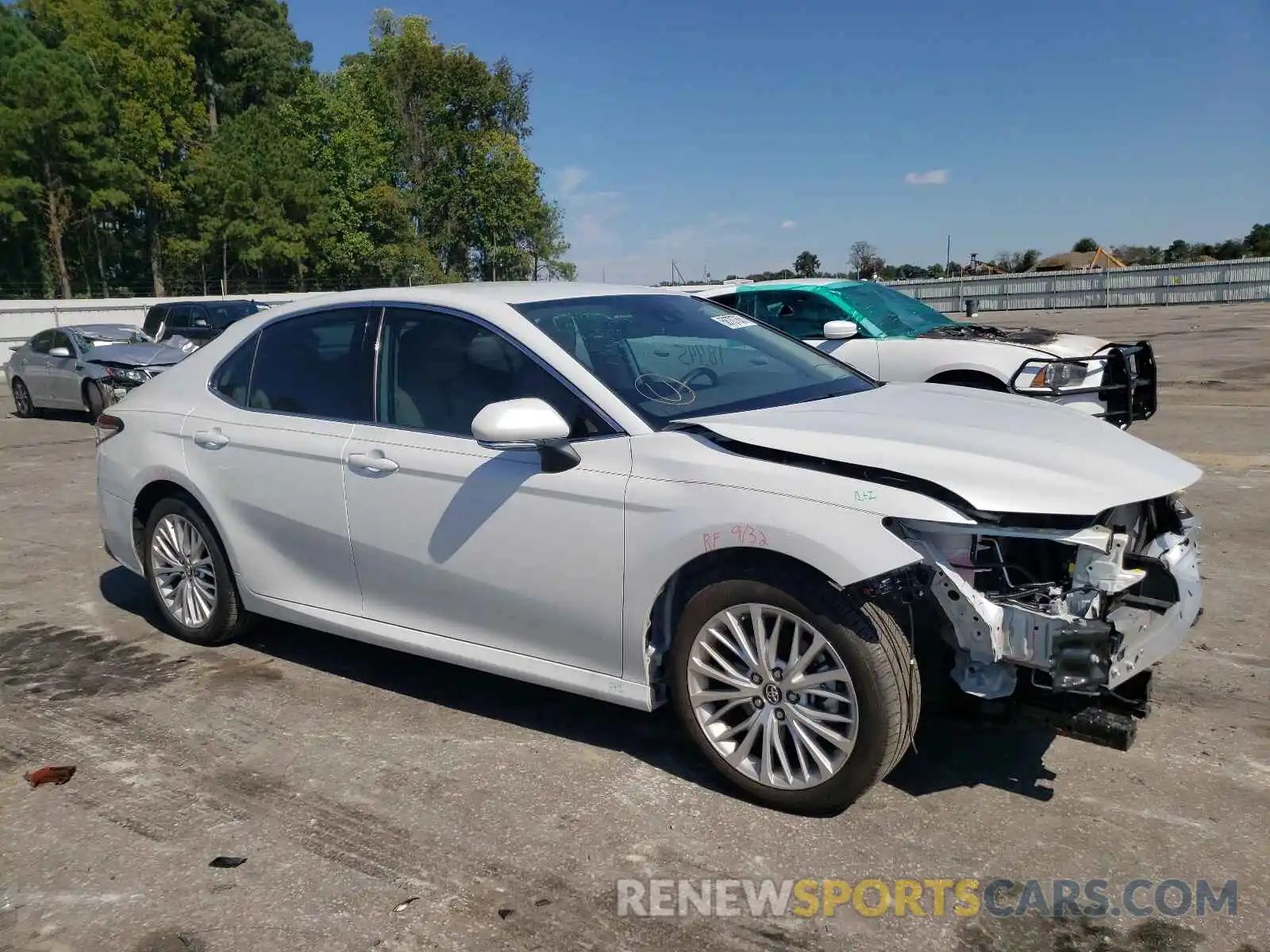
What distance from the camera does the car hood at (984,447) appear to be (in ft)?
10.4

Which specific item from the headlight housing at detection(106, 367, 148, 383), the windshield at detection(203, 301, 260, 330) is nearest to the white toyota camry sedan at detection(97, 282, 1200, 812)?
the headlight housing at detection(106, 367, 148, 383)

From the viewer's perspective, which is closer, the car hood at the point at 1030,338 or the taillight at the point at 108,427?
the taillight at the point at 108,427

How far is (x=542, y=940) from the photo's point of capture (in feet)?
9.33

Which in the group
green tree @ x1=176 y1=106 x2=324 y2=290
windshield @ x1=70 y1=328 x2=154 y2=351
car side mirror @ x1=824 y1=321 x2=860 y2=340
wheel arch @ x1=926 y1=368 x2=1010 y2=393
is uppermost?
green tree @ x1=176 y1=106 x2=324 y2=290

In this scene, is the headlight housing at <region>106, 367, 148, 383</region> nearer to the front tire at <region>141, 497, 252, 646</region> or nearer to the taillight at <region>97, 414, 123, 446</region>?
the taillight at <region>97, 414, 123, 446</region>

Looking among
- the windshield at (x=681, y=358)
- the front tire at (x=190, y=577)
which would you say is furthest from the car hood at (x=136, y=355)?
the windshield at (x=681, y=358)

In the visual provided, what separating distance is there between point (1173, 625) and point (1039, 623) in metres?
0.61

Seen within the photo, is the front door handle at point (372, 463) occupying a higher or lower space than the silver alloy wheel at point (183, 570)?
higher

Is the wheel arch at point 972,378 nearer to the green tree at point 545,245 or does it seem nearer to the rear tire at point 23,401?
the rear tire at point 23,401

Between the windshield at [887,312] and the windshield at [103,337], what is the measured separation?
11.5m

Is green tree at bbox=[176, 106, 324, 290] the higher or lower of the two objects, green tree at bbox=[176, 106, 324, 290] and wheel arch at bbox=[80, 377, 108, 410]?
the higher

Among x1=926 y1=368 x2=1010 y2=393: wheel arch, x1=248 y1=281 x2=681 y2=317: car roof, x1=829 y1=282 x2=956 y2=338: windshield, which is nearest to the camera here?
x1=248 y1=281 x2=681 y2=317: car roof

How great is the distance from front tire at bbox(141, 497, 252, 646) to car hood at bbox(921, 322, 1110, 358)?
663 cm

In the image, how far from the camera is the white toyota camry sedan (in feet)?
10.5
